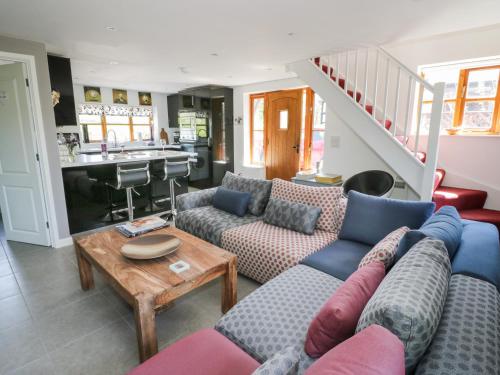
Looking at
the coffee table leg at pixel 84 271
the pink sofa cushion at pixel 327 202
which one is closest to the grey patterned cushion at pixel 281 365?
the pink sofa cushion at pixel 327 202

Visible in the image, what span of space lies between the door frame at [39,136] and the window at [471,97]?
16.6 ft

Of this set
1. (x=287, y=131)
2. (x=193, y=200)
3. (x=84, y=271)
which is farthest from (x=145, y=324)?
(x=287, y=131)

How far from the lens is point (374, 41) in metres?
3.32

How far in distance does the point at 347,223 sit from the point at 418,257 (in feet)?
3.88

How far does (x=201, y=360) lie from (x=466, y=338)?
38.3 inches

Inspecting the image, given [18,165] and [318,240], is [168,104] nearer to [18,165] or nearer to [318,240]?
[18,165]

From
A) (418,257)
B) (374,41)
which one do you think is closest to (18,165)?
(418,257)

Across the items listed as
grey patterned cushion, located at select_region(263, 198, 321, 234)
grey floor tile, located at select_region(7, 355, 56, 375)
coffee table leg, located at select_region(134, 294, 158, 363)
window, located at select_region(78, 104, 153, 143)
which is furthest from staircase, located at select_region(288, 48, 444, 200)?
window, located at select_region(78, 104, 153, 143)

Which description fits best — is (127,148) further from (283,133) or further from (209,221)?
(209,221)

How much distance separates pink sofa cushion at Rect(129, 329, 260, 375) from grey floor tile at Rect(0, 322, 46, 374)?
1172 mm

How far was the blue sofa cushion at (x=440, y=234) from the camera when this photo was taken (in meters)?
1.47

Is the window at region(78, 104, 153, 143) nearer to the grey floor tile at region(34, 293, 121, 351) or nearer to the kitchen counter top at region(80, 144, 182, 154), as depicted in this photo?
the kitchen counter top at region(80, 144, 182, 154)

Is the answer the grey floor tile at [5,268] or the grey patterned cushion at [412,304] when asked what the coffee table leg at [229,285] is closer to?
the grey patterned cushion at [412,304]

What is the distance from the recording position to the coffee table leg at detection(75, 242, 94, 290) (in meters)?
2.36
